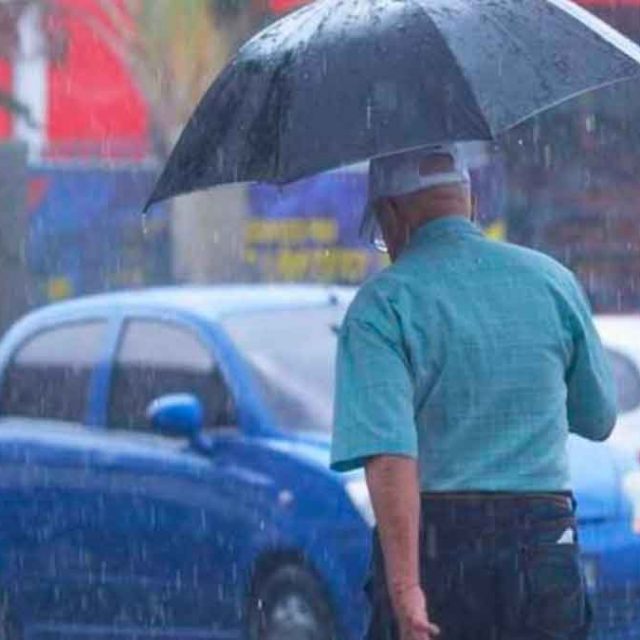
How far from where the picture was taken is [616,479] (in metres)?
9.80

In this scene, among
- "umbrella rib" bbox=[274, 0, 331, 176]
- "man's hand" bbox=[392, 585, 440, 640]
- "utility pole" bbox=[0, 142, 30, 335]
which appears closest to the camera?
"man's hand" bbox=[392, 585, 440, 640]

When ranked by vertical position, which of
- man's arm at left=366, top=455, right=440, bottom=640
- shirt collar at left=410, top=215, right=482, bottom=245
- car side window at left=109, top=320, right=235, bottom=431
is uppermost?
car side window at left=109, top=320, right=235, bottom=431

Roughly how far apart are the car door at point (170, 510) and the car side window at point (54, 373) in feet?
1.00

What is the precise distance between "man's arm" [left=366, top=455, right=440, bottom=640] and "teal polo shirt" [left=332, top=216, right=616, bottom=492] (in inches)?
1.7

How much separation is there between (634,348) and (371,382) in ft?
19.9

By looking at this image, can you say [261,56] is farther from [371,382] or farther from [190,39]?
[190,39]

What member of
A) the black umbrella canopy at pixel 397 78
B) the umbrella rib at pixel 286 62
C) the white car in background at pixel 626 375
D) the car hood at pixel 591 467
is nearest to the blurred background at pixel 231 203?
the white car in background at pixel 626 375

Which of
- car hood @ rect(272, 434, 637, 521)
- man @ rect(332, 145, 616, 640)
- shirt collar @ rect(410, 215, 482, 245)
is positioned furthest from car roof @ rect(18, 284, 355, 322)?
man @ rect(332, 145, 616, 640)

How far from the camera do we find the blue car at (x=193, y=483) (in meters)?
9.61

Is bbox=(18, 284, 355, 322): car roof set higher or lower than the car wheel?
higher

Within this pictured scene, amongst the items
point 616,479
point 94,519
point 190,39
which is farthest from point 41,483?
point 190,39

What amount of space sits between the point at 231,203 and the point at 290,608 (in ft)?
56.8

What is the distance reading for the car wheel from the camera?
955 cm

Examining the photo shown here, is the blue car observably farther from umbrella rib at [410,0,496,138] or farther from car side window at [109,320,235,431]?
umbrella rib at [410,0,496,138]
